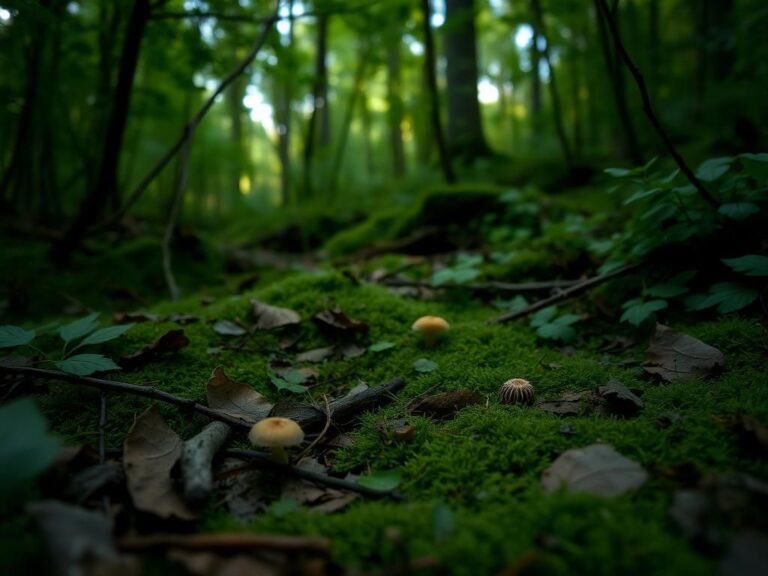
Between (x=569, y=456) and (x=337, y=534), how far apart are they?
0.76 meters

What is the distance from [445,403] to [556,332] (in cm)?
91

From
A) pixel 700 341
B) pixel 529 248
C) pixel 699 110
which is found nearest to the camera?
pixel 700 341

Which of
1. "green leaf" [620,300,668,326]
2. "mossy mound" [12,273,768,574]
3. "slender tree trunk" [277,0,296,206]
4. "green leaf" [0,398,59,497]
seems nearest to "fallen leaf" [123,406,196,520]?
"mossy mound" [12,273,768,574]

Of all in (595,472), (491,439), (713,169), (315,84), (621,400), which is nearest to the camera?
(595,472)

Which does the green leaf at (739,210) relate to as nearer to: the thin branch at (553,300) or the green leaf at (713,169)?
the green leaf at (713,169)

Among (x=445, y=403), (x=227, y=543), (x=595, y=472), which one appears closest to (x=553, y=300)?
(x=445, y=403)

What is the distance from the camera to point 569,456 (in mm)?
1412

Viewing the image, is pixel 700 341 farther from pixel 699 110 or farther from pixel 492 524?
pixel 699 110

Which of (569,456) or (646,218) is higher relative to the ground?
(646,218)

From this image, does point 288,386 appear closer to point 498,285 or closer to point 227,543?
point 227,543

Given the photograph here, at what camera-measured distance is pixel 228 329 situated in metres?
2.70

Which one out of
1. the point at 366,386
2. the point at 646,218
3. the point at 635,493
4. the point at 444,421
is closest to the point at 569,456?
the point at 635,493

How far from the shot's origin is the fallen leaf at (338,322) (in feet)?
8.84

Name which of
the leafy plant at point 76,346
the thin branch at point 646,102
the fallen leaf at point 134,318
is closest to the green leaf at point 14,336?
the leafy plant at point 76,346
